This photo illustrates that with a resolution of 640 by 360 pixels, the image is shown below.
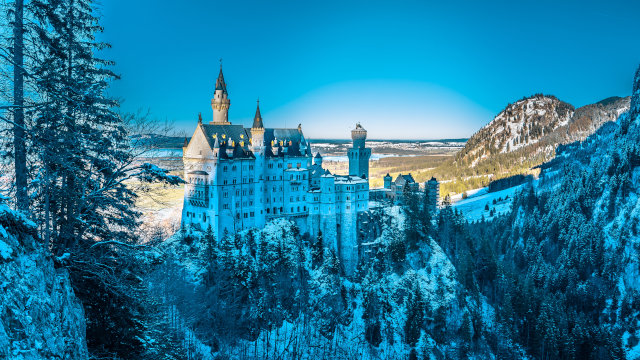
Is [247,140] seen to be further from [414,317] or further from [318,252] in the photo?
[414,317]

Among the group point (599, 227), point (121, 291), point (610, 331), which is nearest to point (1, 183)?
point (121, 291)

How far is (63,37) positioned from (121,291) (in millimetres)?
14844

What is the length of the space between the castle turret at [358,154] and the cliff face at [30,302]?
8893 cm

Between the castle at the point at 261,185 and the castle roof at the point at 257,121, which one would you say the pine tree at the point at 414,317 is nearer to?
the castle at the point at 261,185

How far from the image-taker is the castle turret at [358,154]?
103m

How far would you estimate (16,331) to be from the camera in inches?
470

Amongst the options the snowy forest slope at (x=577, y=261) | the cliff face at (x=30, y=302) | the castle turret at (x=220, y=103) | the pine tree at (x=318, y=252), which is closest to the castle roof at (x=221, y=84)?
the castle turret at (x=220, y=103)

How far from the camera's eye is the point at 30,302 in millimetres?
13055

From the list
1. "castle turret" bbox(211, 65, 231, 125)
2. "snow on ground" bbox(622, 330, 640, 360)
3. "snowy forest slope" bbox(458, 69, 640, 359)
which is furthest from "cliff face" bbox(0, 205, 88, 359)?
"snow on ground" bbox(622, 330, 640, 360)

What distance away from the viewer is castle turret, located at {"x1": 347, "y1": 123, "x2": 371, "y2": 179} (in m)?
103

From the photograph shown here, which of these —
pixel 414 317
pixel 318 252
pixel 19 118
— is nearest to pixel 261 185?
pixel 318 252

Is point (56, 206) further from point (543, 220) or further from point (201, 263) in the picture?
point (543, 220)

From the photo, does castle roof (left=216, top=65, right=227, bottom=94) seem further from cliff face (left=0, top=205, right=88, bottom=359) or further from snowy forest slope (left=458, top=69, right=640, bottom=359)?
snowy forest slope (left=458, top=69, right=640, bottom=359)

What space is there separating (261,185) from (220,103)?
18117 millimetres
